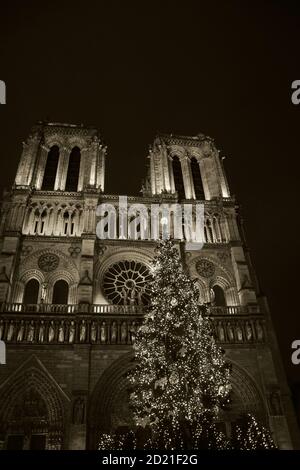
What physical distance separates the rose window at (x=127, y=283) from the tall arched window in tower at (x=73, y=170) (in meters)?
6.50

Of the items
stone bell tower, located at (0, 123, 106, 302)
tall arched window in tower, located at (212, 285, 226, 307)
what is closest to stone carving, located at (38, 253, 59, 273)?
stone bell tower, located at (0, 123, 106, 302)

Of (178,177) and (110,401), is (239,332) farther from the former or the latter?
(178,177)

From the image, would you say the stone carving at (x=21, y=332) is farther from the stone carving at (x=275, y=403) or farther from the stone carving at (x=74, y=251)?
the stone carving at (x=275, y=403)

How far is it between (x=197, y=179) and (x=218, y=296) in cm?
902

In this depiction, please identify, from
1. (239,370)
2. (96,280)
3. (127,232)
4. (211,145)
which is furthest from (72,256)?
(211,145)

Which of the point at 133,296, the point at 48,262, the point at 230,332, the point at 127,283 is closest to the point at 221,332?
the point at 230,332

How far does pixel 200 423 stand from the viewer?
1235 cm

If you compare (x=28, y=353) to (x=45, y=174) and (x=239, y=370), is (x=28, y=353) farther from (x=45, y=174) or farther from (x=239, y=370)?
(x=45, y=174)

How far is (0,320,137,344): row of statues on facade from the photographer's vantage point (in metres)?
17.4

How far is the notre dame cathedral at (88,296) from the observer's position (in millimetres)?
16328

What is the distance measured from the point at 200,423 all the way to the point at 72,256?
11332 millimetres

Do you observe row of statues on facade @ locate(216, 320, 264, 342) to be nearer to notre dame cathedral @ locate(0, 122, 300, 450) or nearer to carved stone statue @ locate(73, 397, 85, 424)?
notre dame cathedral @ locate(0, 122, 300, 450)

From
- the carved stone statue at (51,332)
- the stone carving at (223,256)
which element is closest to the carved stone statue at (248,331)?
the stone carving at (223,256)

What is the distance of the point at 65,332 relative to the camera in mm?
17719
